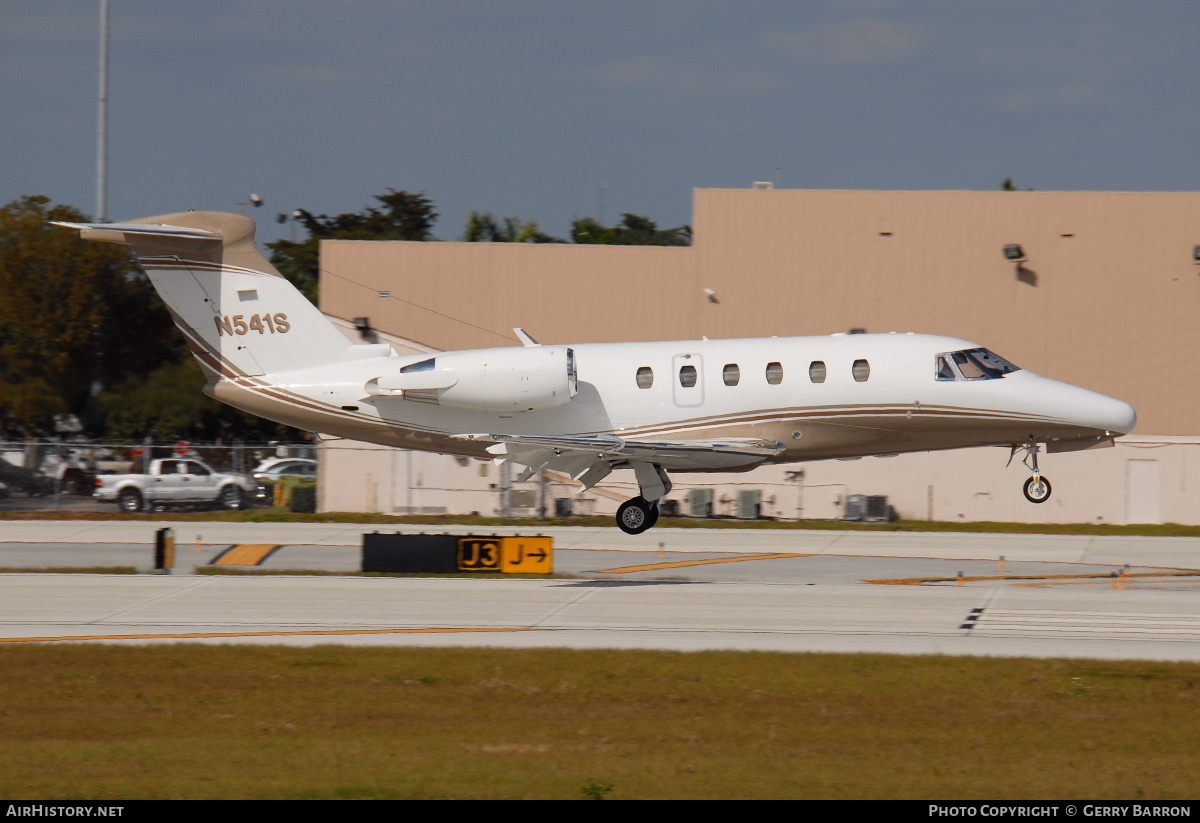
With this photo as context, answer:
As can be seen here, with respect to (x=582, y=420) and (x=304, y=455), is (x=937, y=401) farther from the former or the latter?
(x=304, y=455)

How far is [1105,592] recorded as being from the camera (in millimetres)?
22266

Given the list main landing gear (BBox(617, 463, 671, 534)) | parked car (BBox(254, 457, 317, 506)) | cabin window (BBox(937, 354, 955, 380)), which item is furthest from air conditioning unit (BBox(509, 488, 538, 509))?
cabin window (BBox(937, 354, 955, 380))

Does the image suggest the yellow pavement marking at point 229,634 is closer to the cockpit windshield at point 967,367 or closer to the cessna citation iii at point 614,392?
the cessna citation iii at point 614,392

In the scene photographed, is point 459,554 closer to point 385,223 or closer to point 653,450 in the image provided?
point 653,450

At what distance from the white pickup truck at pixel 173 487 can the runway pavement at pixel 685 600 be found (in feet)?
28.1

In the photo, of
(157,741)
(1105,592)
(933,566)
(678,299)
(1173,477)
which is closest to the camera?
(157,741)

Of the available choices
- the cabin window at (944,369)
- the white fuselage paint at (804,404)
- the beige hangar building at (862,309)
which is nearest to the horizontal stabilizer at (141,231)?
the white fuselage paint at (804,404)

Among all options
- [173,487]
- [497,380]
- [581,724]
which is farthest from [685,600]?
[173,487]

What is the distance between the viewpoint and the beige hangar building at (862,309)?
38500 millimetres

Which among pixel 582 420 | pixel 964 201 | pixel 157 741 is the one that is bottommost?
pixel 157 741

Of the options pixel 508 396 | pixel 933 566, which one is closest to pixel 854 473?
pixel 933 566

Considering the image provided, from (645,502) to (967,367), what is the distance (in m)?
6.65

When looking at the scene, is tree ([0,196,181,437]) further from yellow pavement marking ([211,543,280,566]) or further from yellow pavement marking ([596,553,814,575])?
yellow pavement marking ([596,553,814,575])
